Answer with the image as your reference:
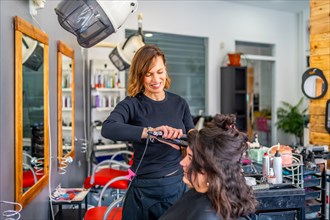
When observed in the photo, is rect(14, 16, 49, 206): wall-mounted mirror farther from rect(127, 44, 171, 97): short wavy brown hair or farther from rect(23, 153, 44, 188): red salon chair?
rect(127, 44, 171, 97): short wavy brown hair

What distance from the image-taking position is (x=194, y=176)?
1.02 m

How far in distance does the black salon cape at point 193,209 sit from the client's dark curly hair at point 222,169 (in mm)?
23

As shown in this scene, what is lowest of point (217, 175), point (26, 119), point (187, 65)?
point (217, 175)

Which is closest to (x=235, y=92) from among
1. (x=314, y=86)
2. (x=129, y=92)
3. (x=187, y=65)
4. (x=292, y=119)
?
(x=187, y=65)

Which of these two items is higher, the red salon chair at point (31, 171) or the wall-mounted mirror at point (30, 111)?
the wall-mounted mirror at point (30, 111)

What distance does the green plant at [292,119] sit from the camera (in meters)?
5.67

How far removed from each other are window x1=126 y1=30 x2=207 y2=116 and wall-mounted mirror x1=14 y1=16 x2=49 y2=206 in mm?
3063

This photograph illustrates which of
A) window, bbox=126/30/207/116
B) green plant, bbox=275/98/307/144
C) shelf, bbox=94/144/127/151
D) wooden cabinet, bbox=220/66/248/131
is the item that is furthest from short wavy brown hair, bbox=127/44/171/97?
green plant, bbox=275/98/307/144

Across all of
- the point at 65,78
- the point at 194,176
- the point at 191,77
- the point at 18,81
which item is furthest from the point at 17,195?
the point at 191,77

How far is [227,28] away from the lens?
5.46 meters

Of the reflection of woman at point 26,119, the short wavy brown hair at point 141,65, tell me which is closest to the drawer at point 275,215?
the short wavy brown hair at point 141,65

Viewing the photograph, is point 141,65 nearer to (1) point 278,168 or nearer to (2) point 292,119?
(1) point 278,168

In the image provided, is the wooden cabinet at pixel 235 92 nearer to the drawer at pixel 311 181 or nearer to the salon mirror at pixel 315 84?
the salon mirror at pixel 315 84

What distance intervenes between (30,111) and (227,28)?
4288mm
